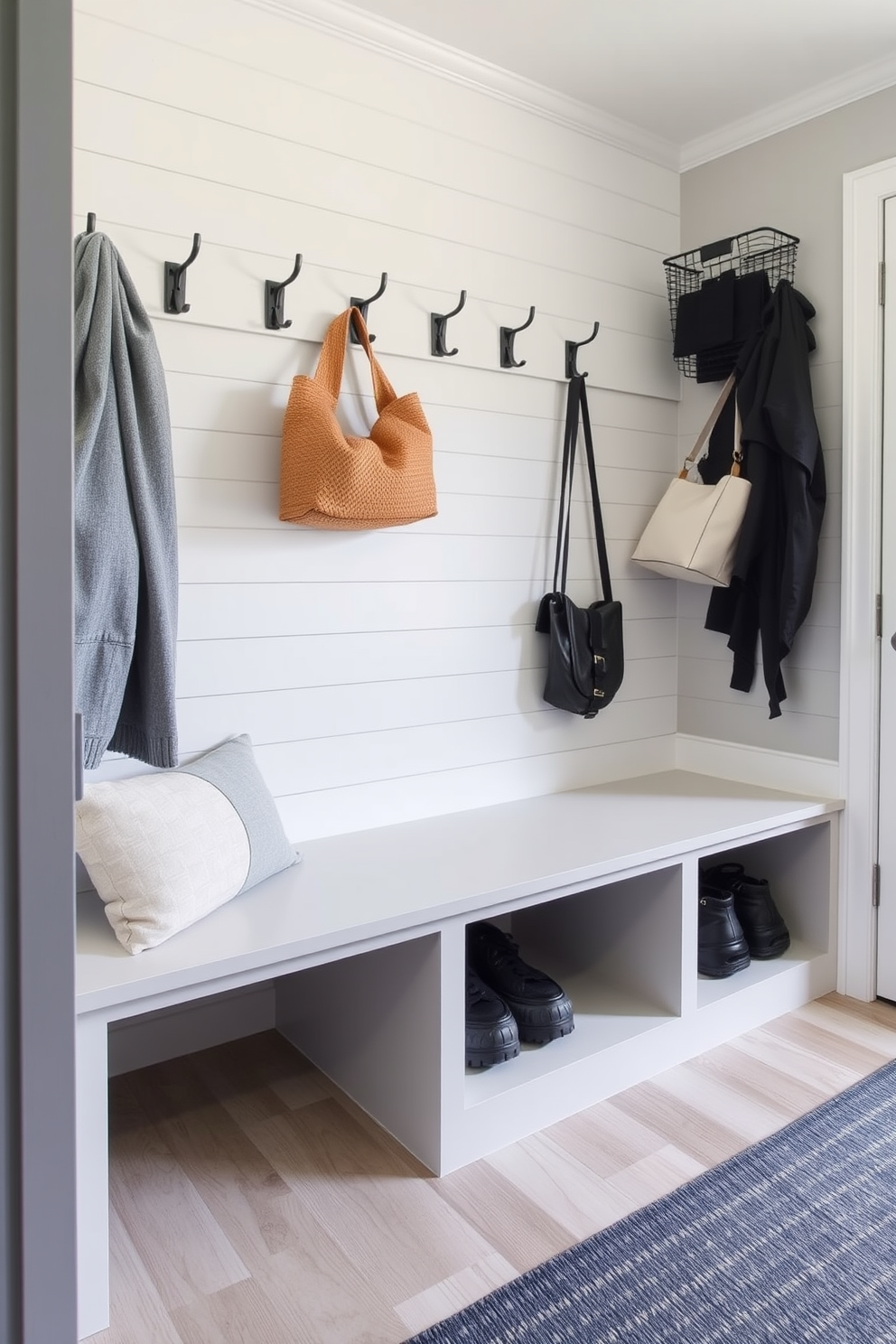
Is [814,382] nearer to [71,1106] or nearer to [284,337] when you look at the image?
[284,337]

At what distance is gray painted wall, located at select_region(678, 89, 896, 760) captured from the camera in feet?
7.89

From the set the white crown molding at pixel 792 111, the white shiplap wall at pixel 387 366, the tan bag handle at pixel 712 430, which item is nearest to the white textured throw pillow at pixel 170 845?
the white shiplap wall at pixel 387 366

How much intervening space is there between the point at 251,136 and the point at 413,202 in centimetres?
40

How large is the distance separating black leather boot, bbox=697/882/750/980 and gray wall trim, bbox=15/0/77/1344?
1.70 metres

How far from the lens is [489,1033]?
6.20 feet

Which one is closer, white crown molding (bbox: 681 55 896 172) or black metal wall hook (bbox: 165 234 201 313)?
black metal wall hook (bbox: 165 234 201 313)

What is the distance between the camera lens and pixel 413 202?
218cm

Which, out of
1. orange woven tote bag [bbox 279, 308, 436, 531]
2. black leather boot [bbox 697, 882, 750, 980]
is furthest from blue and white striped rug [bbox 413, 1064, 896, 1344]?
orange woven tote bag [bbox 279, 308, 436, 531]

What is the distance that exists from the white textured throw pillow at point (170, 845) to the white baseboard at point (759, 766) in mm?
1454

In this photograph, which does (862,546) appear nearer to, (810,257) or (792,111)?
(810,257)

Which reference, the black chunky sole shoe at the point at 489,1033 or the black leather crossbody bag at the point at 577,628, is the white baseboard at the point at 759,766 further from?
the black chunky sole shoe at the point at 489,1033

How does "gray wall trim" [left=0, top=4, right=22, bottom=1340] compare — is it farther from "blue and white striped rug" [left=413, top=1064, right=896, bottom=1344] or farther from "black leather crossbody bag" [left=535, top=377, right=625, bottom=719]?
"black leather crossbody bag" [left=535, top=377, right=625, bottom=719]

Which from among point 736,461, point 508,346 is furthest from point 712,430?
point 508,346

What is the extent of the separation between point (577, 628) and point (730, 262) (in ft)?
3.59
